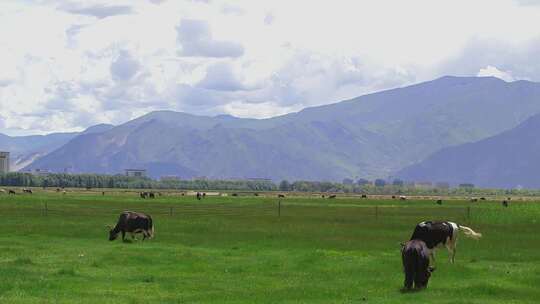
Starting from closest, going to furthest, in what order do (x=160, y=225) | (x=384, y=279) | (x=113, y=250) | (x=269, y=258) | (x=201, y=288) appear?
(x=201, y=288)
(x=384, y=279)
(x=269, y=258)
(x=113, y=250)
(x=160, y=225)

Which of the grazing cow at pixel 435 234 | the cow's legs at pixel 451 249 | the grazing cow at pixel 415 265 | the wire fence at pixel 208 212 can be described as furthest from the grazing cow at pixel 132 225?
the grazing cow at pixel 415 265

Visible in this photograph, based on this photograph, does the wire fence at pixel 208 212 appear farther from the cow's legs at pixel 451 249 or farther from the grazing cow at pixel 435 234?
the grazing cow at pixel 435 234

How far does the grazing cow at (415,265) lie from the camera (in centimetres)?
2941

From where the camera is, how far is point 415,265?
97.5 ft

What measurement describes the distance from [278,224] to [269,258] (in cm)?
2815

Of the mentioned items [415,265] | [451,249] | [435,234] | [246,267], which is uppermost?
[435,234]

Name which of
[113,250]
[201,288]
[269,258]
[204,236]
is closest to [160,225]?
[204,236]

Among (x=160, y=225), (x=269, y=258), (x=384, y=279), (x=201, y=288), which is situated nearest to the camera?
(x=201, y=288)

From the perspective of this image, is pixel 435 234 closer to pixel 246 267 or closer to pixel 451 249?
pixel 451 249

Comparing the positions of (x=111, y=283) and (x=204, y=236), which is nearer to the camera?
(x=111, y=283)

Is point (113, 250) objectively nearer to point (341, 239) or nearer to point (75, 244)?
point (75, 244)

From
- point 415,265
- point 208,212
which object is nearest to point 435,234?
point 415,265

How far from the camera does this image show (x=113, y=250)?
43125 mm

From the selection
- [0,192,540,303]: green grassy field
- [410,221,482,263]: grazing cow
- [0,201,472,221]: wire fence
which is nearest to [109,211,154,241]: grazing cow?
[0,192,540,303]: green grassy field
